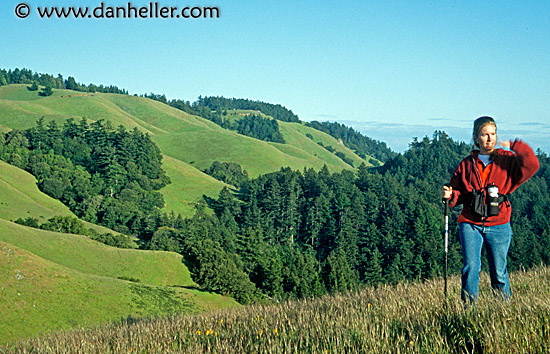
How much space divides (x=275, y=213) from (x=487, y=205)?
114m

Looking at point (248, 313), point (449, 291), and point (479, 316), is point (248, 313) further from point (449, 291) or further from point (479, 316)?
point (479, 316)

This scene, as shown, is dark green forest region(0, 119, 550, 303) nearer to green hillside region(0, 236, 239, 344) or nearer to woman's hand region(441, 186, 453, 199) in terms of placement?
green hillside region(0, 236, 239, 344)

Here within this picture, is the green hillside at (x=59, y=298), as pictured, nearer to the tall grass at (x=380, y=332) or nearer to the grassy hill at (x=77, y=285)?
the grassy hill at (x=77, y=285)

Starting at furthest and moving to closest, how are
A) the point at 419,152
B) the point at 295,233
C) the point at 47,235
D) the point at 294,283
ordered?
the point at 419,152, the point at 295,233, the point at 294,283, the point at 47,235

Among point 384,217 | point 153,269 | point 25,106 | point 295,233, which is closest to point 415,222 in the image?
point 384,217

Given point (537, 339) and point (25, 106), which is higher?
point (25, 106)

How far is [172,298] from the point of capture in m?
43.7

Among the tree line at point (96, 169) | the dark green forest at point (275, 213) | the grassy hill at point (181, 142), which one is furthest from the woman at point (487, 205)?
the grassy hill at point (181, 142)

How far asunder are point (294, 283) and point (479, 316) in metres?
73.0

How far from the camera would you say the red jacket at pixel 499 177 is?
16.8ft

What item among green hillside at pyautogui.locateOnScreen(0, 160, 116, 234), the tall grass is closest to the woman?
the tall grass

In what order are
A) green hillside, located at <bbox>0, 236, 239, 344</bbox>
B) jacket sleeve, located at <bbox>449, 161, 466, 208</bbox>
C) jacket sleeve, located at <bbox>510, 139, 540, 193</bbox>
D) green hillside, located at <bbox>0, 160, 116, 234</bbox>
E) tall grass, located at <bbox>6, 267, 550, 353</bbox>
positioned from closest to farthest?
tall grass, located at <bbox>6, 267, 550, 353</bbox>, jacket sleeve, located at <bbox>510, 139, 540, 193</bbox>, jacket sleeve, located at <bbox>449, 161, 466, 208</bbox>, green hillside, located at <bbox>0, 236, 239, 344</bbox>, green hillside, located at <bbox>0, 160, 116, 234</bbox>

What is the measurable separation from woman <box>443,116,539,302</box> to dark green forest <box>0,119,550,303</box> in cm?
6032

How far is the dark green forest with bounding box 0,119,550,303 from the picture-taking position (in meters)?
83.1
